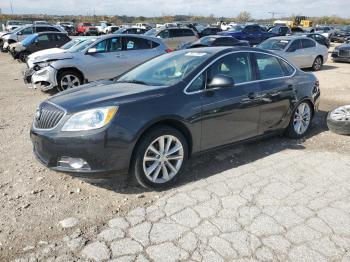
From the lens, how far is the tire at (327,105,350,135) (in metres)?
6.31

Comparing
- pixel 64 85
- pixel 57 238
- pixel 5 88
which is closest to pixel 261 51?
pixel 57 238

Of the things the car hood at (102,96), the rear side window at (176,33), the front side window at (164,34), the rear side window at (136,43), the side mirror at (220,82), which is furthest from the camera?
the rear side window at (176,33)

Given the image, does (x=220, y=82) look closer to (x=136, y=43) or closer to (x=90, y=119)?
(x=90, y=119)

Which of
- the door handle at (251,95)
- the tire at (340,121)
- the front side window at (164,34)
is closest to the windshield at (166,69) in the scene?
the door handle at (251,95)

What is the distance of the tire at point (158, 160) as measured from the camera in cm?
407

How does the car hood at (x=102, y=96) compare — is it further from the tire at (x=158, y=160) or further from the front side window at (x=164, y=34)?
the front side window at (x=164, y=34)

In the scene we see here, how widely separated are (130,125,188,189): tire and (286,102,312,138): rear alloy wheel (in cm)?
A: 238

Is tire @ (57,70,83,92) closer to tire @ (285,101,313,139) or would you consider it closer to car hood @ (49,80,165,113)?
car hood @ (49,80,165,113)

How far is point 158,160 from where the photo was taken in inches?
168

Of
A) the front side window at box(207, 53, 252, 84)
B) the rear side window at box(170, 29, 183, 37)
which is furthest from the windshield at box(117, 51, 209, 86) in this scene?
the rear side window at box(170, 29, 183, 37)

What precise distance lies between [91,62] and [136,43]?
187cm

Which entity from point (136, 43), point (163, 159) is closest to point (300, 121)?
point (163, 159)

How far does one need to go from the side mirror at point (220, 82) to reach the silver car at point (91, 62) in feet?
21.7

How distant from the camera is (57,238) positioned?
339 centimetres
